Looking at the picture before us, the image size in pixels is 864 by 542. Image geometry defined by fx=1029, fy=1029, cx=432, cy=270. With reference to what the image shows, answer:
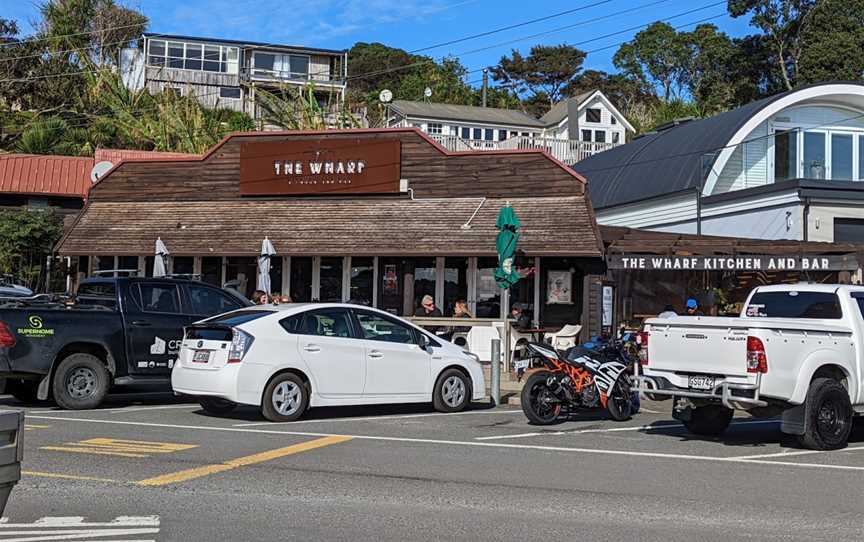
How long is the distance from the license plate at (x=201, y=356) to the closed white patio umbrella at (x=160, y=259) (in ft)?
35.2

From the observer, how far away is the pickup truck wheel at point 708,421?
12.6m

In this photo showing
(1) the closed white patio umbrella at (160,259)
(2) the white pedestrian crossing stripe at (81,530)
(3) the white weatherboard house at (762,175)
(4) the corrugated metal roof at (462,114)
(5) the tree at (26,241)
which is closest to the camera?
(2) the white pedestrian crossing stripe at (81,530)

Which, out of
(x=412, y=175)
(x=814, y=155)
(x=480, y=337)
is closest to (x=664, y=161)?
(x=814, y=155)

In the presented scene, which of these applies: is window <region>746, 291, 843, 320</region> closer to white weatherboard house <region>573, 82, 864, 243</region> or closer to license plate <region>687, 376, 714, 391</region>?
license plate <region>687, 376, 714, 391</region>

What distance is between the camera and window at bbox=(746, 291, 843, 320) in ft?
41.0

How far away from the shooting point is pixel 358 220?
24.6 meters

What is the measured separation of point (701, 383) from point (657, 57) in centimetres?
7188

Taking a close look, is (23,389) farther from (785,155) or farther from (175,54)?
(175,54)

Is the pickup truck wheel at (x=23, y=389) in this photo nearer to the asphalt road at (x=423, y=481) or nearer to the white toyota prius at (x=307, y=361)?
the asphalt road at (x=423, y=481)

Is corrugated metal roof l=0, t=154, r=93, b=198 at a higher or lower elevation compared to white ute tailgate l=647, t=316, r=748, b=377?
higher

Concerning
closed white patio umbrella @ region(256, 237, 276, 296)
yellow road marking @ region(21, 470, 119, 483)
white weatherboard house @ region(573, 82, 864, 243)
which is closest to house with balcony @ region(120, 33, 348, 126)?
white weatherboard house @ region(573, 82, 864, 243)

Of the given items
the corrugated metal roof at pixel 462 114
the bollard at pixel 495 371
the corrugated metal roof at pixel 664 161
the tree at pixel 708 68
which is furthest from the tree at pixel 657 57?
the bollard at pixel 495 371

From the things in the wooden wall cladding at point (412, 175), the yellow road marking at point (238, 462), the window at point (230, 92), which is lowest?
the yellow road marking at point (238, 462)

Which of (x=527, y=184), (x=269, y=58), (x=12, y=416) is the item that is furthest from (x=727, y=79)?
(x=12, y=416)
